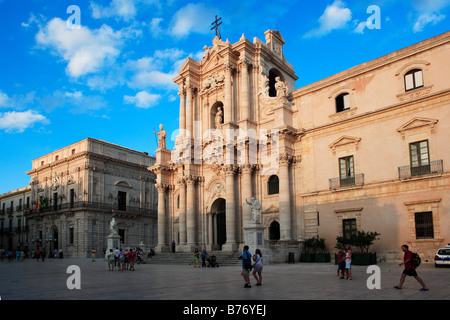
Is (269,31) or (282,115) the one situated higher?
(269,31)

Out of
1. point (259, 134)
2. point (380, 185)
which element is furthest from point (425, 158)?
point (259, 134)

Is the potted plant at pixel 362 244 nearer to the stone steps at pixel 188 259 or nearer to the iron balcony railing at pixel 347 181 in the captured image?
the iron balcony railing at pixel 347 181

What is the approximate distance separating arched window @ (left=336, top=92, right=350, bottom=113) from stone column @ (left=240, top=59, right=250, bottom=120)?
6610 millimetres

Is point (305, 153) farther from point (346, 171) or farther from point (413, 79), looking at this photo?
point (413, 79)

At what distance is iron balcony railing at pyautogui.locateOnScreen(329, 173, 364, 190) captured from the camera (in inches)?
981

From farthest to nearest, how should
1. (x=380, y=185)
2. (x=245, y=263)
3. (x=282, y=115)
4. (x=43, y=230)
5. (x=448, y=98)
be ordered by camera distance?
(x=43, y=230) → (x=282, y=115) → (x=380, y=185) → (x=448, y=98) → (x=245, y=263)

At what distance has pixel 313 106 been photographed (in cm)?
2814

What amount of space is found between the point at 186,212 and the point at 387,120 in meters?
17.2

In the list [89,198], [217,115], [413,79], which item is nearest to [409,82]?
[413,79]

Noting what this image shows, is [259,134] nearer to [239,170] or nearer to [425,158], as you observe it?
[239,170]

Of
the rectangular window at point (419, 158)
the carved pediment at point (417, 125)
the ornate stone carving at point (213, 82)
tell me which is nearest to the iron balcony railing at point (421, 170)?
the rectangular window at point (419, 158)

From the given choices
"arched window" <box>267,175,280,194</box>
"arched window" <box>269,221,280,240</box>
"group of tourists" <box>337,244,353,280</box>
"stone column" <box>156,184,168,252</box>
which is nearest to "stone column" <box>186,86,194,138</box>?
"stone column" <box>156,184,168,252</box>

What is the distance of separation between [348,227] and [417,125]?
730 cm

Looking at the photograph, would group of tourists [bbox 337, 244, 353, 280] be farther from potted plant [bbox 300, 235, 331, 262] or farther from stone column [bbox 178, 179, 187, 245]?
stone column [bbox 178, 179, 187, 245]
